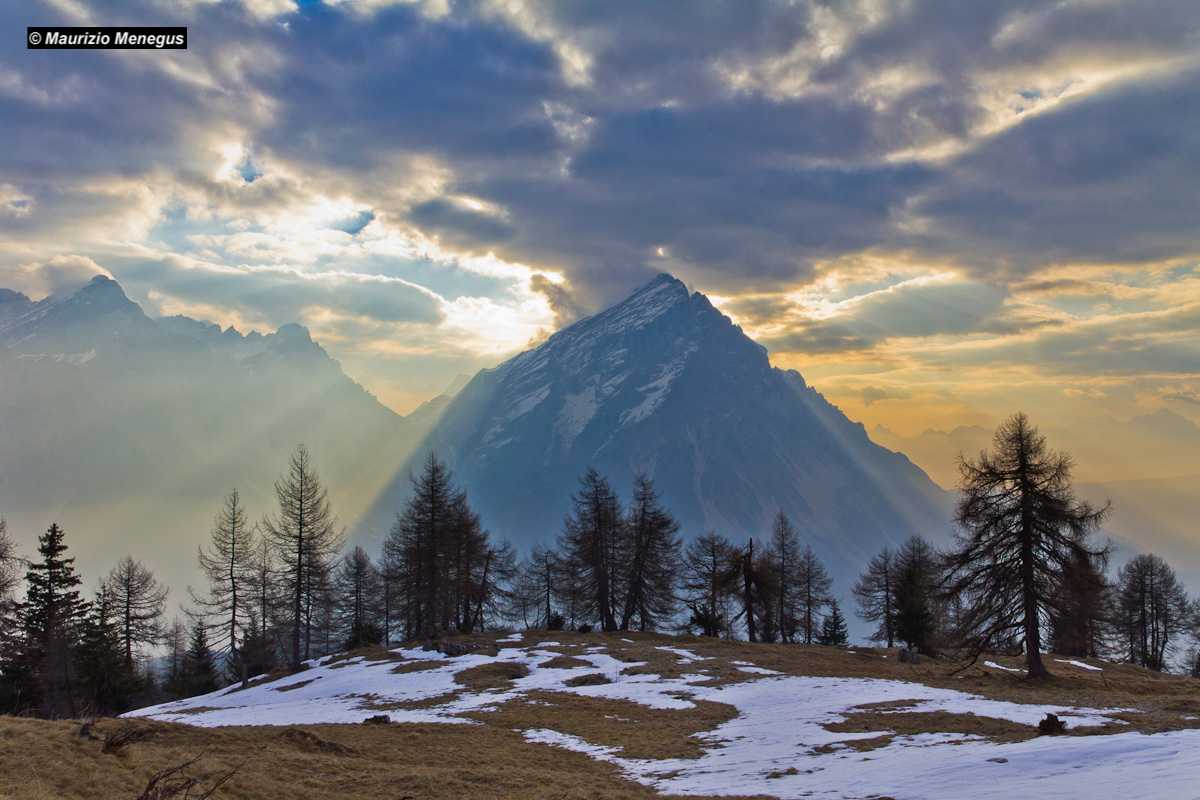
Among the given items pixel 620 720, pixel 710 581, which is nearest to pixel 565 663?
pixel 620 720

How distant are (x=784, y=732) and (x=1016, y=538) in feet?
49.4

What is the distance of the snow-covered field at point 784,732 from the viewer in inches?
384

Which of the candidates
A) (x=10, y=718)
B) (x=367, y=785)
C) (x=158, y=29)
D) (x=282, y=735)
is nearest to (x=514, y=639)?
(x=282, y=735)

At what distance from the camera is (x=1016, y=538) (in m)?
24.9

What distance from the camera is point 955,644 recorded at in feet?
83.0

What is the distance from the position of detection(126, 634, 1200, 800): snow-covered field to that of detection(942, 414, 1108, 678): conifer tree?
19.0 ft

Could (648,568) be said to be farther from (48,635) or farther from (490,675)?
(48,635)

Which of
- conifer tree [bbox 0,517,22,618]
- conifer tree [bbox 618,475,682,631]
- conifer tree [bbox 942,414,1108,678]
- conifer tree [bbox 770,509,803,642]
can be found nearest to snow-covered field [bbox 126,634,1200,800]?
conifer tree [bbox 942,414,1108,678]

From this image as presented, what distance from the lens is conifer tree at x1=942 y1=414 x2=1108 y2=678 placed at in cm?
2428

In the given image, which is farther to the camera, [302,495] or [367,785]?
[302,495]

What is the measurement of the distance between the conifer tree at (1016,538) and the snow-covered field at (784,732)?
5790mm

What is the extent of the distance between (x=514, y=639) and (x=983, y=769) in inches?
1233

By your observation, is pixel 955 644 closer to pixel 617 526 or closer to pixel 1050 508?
pixel 1050 508

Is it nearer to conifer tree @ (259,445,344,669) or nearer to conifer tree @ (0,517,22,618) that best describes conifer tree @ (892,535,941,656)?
conifer tree @ (259,445,344,669)
